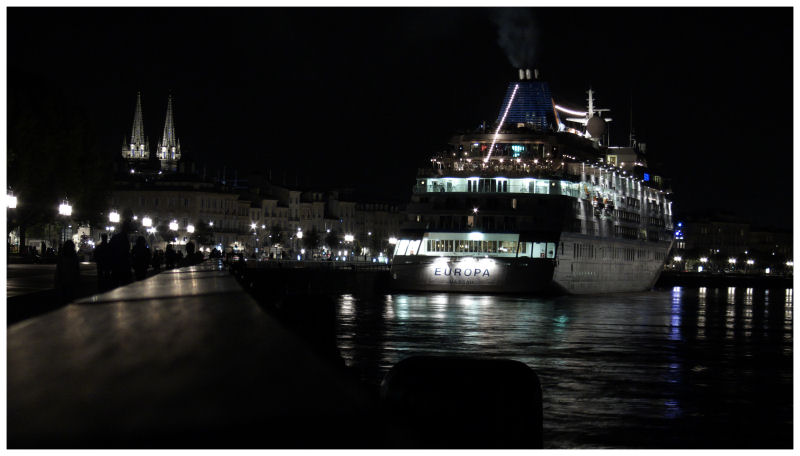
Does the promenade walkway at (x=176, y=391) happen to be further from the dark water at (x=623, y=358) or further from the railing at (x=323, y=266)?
the railing at (x=323, y=266)

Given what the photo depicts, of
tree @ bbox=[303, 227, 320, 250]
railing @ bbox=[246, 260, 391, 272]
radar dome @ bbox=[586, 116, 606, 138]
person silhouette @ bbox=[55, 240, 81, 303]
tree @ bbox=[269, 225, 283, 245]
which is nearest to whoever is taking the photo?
person silhouette @ bbox=[55, 240, 81, 303]

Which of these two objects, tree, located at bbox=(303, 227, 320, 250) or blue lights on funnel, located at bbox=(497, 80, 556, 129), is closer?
blue lights on funnel, located at bbox=(497, 80, 556, 129)

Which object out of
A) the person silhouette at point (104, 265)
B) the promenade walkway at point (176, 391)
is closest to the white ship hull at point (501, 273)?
the person silhouette at point (104, 265)

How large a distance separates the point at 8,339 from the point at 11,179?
40.8 metres

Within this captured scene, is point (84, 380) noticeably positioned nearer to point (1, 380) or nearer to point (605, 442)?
point (1, 380)

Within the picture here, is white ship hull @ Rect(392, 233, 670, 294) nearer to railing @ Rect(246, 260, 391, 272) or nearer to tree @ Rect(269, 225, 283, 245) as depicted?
railing @ Rect(246, 260, 391, 272)

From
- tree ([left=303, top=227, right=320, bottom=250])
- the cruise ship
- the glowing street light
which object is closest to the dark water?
the cruise ship

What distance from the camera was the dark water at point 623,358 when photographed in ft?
51.4

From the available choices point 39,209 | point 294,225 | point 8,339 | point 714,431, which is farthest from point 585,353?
point 294,225

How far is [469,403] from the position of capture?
21.5 feet

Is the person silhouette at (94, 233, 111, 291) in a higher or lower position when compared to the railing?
higher

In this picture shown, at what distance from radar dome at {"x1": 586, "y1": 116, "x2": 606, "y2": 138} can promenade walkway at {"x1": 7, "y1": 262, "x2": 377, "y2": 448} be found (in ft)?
303

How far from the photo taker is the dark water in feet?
51.4

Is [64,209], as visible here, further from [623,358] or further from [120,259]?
[623,358]
